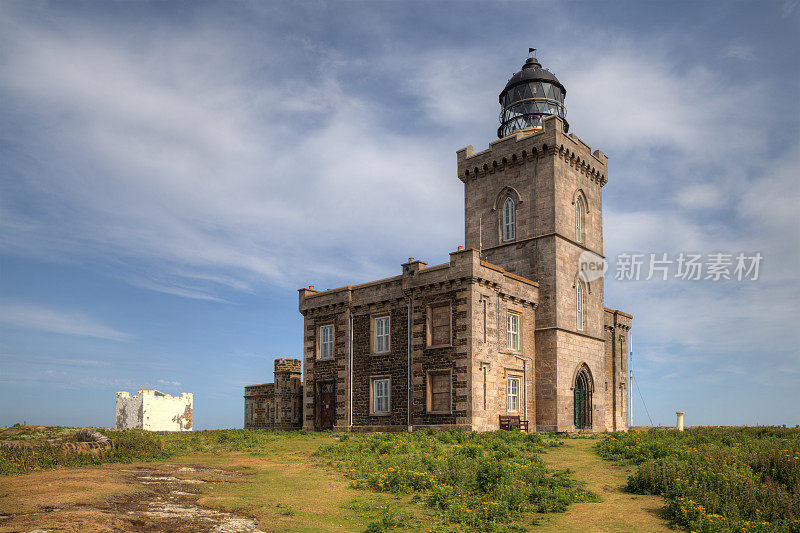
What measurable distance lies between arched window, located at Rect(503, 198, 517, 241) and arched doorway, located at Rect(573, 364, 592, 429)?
7640 millimetres

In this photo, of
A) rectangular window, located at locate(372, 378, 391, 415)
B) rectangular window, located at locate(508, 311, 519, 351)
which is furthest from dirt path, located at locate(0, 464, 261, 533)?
rectangular window, located at locate(508, 311, 519, 351)

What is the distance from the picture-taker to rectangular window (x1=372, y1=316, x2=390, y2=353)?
29.6m

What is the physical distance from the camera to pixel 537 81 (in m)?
35.7

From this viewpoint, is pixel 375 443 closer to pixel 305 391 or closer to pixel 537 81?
pixel 305 391

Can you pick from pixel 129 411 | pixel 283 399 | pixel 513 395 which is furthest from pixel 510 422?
pixel 129 411

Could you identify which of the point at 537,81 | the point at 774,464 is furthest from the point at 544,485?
the point at 537,81

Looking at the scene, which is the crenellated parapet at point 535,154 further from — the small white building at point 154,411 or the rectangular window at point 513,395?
the small white building at point 154,411

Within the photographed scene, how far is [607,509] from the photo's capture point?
12.0 m

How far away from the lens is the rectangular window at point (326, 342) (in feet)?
106

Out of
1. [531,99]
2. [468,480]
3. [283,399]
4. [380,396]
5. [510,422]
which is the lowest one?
[283,399]

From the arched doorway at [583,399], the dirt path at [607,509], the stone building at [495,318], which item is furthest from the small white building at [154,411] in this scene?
the dirt path at [607,509]

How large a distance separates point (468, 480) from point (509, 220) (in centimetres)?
2002

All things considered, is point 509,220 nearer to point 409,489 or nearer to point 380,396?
point 380,396

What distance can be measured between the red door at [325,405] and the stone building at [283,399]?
4385mm
